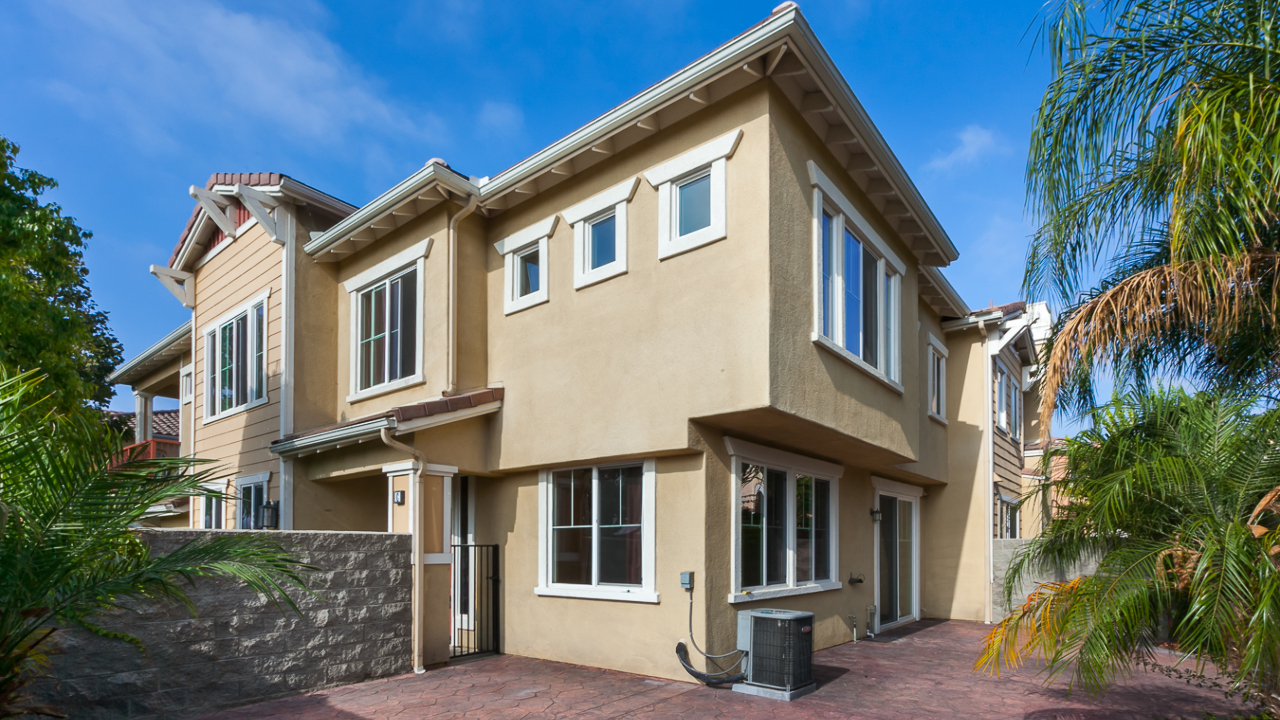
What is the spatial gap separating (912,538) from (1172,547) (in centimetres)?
1037

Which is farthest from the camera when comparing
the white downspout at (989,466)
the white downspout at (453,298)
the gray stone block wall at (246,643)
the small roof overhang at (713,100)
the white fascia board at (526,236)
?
the white downspout at (989,466)

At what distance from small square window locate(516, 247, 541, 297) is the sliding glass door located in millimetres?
6863

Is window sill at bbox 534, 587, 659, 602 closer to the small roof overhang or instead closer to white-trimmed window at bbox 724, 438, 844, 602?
white-trimmed window at bbox 724, 438, 844, 602

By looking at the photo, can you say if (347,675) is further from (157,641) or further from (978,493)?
(978,493)

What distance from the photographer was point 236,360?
45.5 ft

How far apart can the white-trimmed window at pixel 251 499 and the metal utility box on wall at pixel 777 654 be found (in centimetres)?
786

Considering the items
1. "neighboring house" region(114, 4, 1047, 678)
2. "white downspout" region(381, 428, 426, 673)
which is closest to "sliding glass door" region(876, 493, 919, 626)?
"neighboring house" region(114, 4, 1047, 678)

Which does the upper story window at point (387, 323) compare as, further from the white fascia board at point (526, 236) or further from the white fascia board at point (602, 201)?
the white fascia board at point (602, 201)

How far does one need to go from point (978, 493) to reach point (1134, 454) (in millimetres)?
9986

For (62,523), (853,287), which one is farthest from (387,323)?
(62,523)

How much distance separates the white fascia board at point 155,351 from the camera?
673 inches

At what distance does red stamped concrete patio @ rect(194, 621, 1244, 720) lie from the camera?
7.25 metres

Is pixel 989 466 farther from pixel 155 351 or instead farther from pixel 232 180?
pixel 155 351

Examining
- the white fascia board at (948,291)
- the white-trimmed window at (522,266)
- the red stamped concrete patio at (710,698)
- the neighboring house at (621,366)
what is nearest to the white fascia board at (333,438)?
the neighboring house at (621,366)
